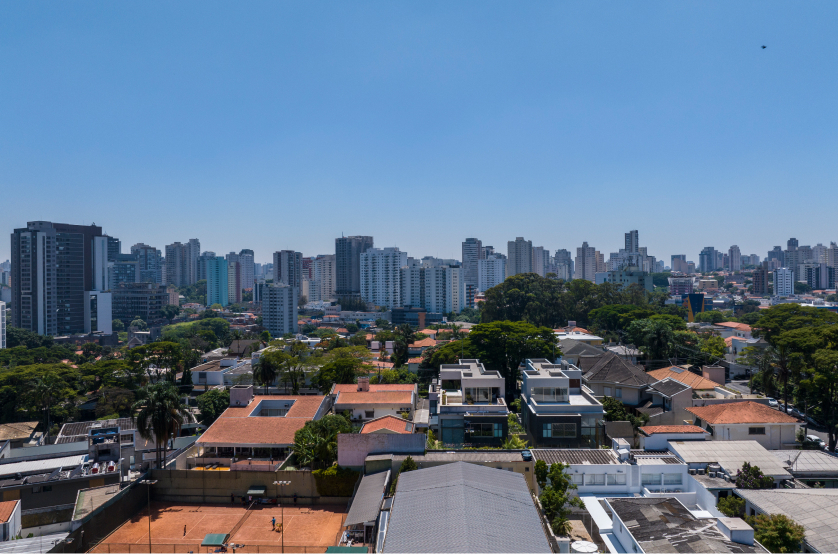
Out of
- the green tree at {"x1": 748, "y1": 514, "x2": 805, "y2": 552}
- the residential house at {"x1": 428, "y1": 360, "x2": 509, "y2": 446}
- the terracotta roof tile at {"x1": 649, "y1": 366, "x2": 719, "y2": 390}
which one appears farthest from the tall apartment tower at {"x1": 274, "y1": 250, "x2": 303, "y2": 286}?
the green tree at {"x1": 748, "y1": 514, "x2": 805, "y2": 552}

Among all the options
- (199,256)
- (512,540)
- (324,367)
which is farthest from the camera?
(199,256)

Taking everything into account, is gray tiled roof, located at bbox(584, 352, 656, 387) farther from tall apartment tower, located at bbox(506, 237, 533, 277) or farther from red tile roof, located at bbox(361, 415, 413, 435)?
tall apartment tower, located at bbox(506, 237, 533, 277)

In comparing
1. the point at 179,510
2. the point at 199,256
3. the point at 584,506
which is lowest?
the point at 179,510

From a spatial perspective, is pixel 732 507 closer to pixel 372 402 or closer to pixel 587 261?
pixel 372 402

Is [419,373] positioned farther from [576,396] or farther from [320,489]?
[320,489]

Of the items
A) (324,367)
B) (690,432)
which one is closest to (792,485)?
(690,432)

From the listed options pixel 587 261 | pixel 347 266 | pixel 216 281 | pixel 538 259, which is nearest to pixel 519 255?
pixel 538 259
